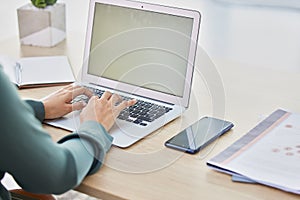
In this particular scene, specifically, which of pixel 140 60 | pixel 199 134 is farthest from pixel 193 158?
pixel 140 60

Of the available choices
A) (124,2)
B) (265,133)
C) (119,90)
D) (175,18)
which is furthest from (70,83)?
(265,133)

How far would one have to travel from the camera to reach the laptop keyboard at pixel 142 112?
1.31 m

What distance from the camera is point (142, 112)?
4.40 feet

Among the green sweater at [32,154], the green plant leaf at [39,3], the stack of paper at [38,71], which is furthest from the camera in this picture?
the green plant leaf at [39,3]

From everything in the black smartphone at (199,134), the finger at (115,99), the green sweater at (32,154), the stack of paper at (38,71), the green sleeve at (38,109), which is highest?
the green sweater at (32,154)

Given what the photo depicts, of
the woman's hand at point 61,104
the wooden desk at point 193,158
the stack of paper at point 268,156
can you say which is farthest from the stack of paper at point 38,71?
the stack of paper at point 268,156

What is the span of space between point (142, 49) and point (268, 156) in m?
0.48

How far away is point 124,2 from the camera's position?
1436mm

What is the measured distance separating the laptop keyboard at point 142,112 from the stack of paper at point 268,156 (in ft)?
0.76

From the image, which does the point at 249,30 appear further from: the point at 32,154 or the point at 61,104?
the point at 32,154

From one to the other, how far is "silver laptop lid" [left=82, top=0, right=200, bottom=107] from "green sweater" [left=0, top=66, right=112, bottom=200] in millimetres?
409

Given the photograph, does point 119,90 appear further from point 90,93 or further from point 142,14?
point 142,14

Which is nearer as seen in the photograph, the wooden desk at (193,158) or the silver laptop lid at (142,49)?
the wooden desk at (193,158)

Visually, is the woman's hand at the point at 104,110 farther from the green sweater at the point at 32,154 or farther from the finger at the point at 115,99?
the green sweater at the point at 32,154
